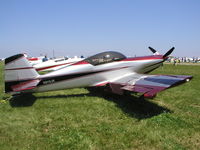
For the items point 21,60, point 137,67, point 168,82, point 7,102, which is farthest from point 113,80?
point 7,102

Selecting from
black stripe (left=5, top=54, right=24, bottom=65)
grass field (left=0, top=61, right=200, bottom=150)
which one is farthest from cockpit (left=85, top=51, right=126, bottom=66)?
black stripe (left=5, top=54, right=24, bottom=65)

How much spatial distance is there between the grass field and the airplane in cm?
80

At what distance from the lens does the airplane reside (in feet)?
22.1

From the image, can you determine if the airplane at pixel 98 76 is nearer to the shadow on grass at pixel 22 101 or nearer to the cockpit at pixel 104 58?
the cockpit at pixel 104 58

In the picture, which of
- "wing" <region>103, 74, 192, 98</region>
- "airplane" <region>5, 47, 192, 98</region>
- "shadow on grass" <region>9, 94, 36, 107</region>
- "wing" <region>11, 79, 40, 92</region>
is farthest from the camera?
"shadow on grass" <region>9, 94, 36, 107</region>

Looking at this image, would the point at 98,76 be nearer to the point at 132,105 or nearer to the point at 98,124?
the point at 132,105

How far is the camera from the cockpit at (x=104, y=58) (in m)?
8.84

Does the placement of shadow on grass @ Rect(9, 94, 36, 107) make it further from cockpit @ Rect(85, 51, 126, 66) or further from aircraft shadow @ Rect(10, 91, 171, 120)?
cockpit @ Rect(85, 51, 126, 66)

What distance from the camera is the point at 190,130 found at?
16.1ft

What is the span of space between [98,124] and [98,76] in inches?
144

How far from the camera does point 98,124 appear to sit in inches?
210

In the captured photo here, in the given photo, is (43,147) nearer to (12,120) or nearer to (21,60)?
(12,120)

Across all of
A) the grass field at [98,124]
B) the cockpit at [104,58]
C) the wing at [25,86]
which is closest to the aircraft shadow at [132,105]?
the grass field at [98,124]

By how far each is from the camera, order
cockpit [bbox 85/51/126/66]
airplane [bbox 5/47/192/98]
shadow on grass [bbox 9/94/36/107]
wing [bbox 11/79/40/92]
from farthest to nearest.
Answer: cockpit [bbox 85/51/126/66], shadow on grass [bbox 9/94/36/107], wing [bbox 11/79/40/92], airplane [bbox 5/47/192/98]
